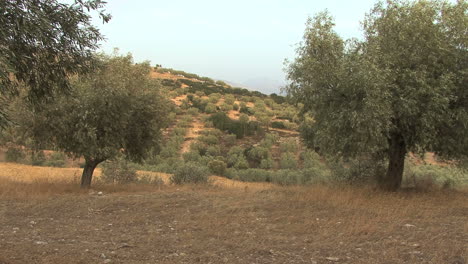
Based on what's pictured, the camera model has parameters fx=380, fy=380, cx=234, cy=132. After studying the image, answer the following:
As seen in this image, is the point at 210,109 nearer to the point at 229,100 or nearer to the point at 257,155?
the point at 229,100

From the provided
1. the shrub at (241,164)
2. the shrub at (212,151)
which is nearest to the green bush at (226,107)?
the shrub at (212,151)

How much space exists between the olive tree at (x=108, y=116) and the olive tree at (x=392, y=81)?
576cm

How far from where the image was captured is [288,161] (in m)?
32.6

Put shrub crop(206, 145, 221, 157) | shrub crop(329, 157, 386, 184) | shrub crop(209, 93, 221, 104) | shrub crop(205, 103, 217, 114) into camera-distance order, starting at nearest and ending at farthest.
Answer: shrub crop(329, 157, 386, 184)
shrub crop(206, 145, 221, 157)
shrub crop(205, 103, 217, 114)
shrub crop(209, 93, 221, 104)

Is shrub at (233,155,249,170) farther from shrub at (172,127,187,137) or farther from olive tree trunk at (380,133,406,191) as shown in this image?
olive tree trunk at (380,133,406,191)

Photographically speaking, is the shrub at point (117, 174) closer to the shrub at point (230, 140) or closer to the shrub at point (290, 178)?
the shrub at point (290, 178)

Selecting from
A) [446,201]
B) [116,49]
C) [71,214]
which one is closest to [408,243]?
[446,201]

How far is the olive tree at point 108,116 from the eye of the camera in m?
13.1

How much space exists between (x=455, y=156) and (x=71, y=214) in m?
12.4

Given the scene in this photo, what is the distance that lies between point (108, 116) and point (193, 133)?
2709 centimetres

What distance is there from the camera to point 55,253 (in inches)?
266

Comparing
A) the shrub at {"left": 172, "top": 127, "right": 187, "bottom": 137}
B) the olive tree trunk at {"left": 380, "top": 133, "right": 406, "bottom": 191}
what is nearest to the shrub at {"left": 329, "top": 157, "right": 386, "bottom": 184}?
the olive tree trunk at {"left": 380, "top": 133, "right": 406, "bottom": 191}

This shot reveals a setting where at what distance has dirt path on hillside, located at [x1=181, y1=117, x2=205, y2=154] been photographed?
36.3 meters

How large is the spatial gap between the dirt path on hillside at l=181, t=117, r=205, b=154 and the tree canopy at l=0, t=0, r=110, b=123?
28.6 m
